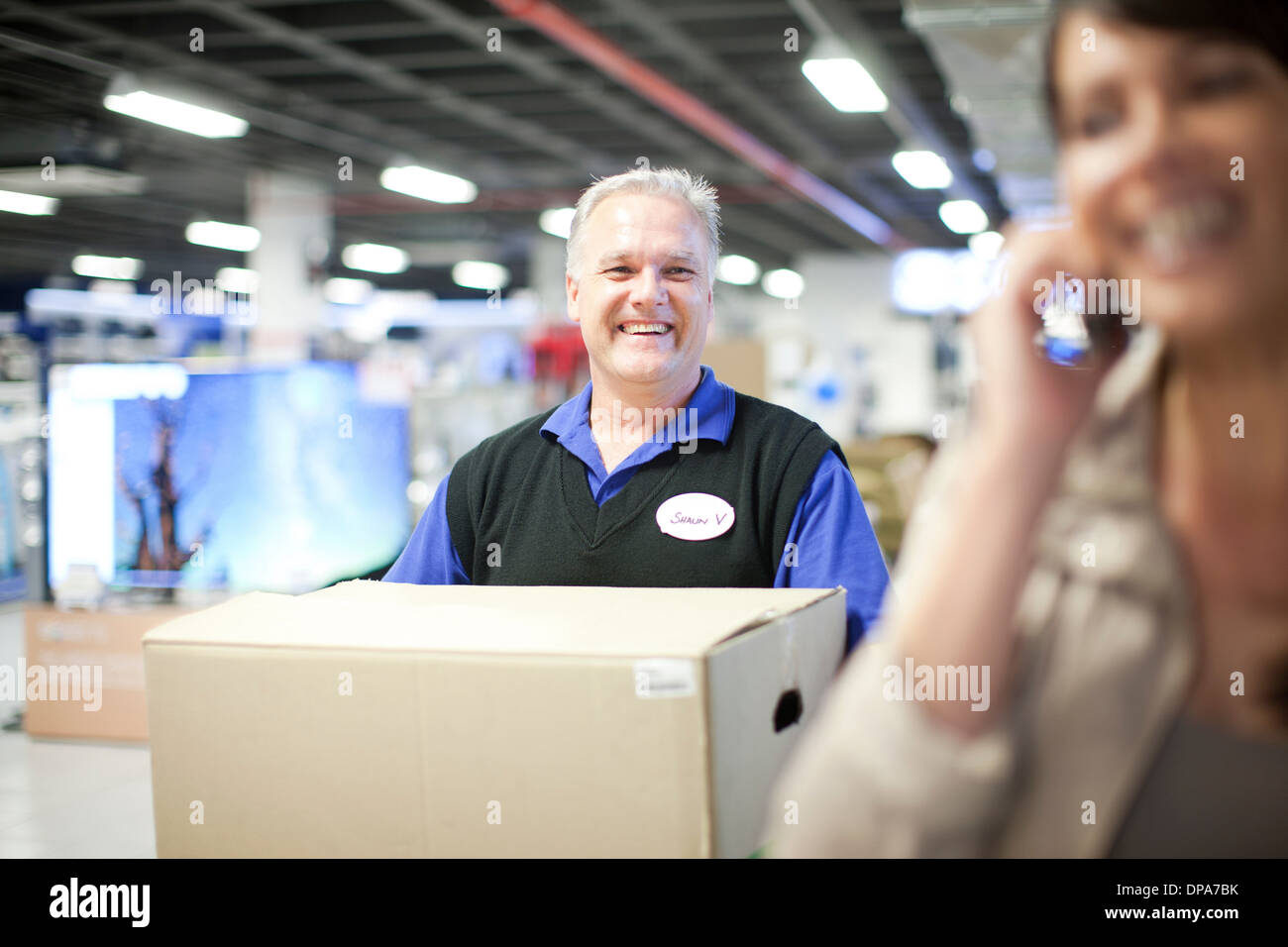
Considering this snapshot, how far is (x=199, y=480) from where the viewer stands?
5.02 meters

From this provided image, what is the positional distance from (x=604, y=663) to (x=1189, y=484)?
0.47m

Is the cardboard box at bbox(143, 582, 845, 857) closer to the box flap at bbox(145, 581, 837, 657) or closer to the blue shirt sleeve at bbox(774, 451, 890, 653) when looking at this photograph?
the box flap at bbox(145, 581, 837, 657)

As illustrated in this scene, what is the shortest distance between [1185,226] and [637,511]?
108 cm

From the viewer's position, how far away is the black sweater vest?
169cm

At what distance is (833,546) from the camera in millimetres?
1648

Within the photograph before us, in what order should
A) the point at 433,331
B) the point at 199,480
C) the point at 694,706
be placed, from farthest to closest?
the point at 433,331
the point at 199,480
the point at 694,706

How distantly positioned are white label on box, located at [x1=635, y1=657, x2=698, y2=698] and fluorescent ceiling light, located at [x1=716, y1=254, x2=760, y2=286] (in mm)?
17170

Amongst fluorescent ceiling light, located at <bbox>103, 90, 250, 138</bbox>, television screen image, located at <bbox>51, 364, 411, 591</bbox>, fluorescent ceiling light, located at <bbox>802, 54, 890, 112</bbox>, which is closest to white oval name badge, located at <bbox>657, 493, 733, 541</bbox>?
television screen image, located at <bbox>51, 364, 411, 591</bbox>

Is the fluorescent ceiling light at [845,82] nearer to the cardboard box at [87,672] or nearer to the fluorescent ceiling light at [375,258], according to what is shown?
the cardboard box at [87,672]

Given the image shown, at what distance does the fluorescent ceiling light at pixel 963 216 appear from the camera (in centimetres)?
1367

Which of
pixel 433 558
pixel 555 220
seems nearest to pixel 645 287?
pixel 433 558

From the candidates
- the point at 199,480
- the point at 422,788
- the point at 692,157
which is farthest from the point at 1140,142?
the point at 692,157
